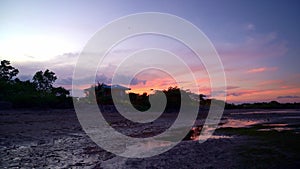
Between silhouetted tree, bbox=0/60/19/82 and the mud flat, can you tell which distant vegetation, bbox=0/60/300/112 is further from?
the mud flat

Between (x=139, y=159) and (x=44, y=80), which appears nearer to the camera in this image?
(x=139, y=159)

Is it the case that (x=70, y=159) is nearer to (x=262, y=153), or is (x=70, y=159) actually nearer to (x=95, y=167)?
(x=95, y=167)

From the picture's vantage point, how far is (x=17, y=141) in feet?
48.9

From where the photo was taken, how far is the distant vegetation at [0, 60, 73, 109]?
126ft

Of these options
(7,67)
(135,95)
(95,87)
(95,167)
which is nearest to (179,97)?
(135,95)

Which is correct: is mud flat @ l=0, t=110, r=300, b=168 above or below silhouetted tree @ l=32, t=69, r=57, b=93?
below

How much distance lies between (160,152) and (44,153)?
5888 mm

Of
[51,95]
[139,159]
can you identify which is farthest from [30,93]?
[139,159]

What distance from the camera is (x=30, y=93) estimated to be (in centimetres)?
4416

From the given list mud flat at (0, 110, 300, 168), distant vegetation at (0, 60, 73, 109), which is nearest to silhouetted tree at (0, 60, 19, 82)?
distant vegetation at (0, 60, 73, 109)

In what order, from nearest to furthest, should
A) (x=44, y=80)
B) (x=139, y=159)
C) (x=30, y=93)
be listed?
(x=139, y=159)
(x=30, y=93)
(x=44, y=80)

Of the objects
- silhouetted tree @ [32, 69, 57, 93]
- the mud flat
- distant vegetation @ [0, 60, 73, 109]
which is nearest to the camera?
the mud flat

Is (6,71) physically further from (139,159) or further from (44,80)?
(139,159)

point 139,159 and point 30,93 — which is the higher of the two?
point 30,93
